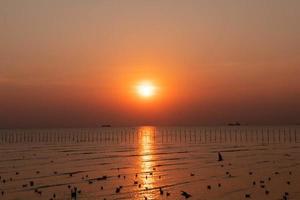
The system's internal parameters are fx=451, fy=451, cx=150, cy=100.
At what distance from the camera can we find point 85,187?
44.5 meters

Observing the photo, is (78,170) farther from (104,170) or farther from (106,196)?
(106,196)

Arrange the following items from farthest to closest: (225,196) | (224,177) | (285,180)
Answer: (224,177) → (285,180) → (225,196)

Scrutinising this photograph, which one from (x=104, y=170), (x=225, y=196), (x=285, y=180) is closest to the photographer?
(x=225, y=196)

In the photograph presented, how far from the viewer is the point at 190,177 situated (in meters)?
52.2

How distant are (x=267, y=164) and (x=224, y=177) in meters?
17.5

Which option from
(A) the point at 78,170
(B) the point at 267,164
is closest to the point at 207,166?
(B) the point at 267,164

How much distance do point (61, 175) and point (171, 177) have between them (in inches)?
532

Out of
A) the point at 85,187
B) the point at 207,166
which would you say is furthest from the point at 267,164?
the point at 85,187

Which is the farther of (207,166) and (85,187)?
(207,166)

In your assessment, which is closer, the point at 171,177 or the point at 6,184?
the point at 6,184

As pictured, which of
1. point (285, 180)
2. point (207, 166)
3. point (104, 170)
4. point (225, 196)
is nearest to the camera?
point (225, 196)

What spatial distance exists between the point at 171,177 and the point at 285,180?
12.7 metres

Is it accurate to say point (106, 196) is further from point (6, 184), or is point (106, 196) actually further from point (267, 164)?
point (267, 164)

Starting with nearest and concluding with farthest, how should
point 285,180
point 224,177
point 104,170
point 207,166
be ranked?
point 285,180, point 224,177, point 104,170, point 207,166
